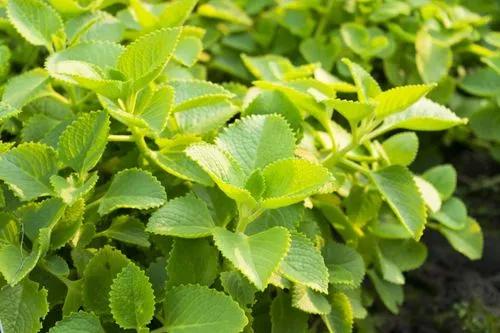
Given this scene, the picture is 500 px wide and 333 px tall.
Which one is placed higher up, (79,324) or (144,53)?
(144,53)

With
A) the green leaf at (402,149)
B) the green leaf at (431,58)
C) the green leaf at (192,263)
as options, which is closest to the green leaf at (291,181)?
the green leaf at (192,263)

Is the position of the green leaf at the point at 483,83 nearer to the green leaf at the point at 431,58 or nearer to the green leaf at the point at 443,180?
the green leaf at the point at 431,58

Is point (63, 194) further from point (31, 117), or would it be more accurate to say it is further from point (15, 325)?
point (31, 117)

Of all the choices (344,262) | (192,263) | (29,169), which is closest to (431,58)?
(344,262)

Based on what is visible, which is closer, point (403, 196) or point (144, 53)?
point (144, 53)

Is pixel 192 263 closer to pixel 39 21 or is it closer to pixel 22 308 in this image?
pixel 22 308
